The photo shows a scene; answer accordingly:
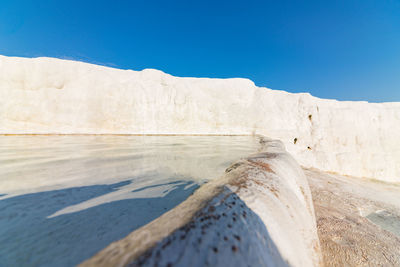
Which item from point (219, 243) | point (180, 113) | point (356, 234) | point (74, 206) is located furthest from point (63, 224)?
point (180, 113)

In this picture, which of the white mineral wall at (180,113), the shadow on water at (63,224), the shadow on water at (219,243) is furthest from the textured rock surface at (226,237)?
the white mineral wall at (180,113)

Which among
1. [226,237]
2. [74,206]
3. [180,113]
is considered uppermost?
[180,113]

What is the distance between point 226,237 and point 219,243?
5 centimetres

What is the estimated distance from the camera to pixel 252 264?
58 cm

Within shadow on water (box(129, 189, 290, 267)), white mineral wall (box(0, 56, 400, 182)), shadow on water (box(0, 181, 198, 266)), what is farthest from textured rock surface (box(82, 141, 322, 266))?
white mineral wall (box(0, 56, 400, 182))

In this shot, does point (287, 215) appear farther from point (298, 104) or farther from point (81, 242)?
point (298, 104)

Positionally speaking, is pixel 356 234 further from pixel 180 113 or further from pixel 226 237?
pixel 180 113

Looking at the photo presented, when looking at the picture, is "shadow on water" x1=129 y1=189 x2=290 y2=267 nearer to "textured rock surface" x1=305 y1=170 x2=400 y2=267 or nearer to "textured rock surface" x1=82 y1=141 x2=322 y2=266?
"textured rock surface" x1=82 y1=141 x2=322 y2=266

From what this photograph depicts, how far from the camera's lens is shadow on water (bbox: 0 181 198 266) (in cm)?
83

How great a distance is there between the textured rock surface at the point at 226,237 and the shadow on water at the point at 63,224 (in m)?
0.49

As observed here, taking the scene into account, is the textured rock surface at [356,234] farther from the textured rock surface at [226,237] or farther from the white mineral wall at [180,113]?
the white mineral wall at [180,113]

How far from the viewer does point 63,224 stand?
1.10 metres

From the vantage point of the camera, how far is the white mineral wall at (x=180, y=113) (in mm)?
13414

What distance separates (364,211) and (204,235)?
3353 millimetres
